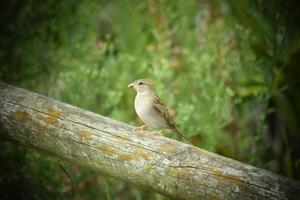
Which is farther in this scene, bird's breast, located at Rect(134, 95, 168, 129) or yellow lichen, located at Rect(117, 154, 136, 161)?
bird's breast, located at Rect(134, 95, 168, 129)

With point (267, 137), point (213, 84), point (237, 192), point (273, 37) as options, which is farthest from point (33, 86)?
point (237, 192)

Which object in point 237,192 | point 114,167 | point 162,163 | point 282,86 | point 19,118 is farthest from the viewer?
point 282,86

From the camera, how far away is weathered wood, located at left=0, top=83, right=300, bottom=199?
242cm

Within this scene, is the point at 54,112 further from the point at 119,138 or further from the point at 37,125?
the point at 119,138

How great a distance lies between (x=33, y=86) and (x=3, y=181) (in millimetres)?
945

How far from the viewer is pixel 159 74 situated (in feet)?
15.9

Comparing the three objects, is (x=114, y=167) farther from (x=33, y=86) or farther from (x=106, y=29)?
(x=106, y=29)

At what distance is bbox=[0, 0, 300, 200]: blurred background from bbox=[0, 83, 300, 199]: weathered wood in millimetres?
1008

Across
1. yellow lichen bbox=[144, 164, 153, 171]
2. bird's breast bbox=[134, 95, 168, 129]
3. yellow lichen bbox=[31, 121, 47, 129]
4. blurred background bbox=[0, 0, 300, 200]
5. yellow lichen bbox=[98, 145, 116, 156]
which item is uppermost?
blurred background bbox=[0, 0, 300, 200]

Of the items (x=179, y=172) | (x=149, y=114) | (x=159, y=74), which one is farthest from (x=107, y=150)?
(x=159, y=74)

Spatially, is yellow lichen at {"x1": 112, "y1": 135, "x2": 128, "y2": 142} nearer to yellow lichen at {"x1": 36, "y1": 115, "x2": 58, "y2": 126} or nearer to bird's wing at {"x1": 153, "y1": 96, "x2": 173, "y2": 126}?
yellow lichen at {"x1": 36, "y1": 115, "x2": 58, "y2": 126}

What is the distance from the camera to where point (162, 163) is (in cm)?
269

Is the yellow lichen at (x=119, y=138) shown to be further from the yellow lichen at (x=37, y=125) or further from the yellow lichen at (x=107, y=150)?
the yellow lichen at (x=37, y=125)

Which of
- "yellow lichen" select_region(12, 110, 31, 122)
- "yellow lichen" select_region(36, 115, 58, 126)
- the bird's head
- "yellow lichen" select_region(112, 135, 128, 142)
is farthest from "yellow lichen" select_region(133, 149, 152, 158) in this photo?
the bird's head
